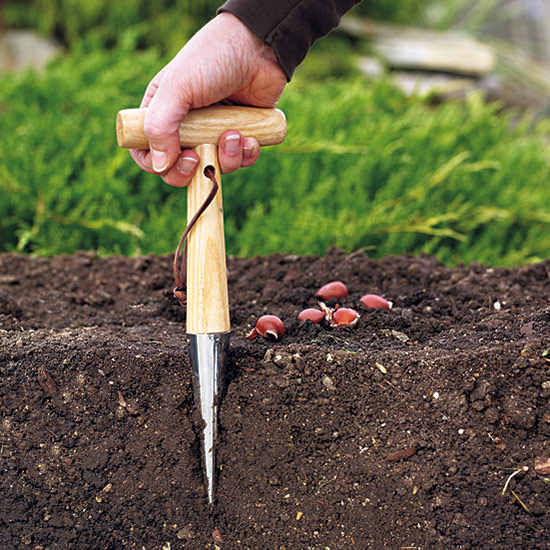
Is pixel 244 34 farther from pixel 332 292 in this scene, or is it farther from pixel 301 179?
pixel 301 179

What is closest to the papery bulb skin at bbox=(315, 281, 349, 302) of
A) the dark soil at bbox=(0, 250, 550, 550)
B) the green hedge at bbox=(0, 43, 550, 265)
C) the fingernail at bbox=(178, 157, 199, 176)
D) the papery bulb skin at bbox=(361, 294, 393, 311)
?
the papery bulb skin at bbox=(361, 294, 393, 311)

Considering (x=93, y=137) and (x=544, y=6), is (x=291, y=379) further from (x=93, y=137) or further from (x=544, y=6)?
(x=544, y=6)

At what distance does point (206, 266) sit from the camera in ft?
5.03

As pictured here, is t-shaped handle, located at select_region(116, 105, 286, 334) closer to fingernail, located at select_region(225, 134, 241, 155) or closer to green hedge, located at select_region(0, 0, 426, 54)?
fingernail, located at select_region(225, 134, 241, 155)

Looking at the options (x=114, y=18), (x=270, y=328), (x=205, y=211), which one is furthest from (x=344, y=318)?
(x=114, y=18)

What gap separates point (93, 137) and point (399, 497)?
9.01 feet

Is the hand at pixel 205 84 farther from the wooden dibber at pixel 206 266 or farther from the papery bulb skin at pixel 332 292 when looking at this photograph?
the papery bulb skin at pixel 332 292

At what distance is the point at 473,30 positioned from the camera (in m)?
8.25

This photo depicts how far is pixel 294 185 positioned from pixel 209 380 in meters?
2.06

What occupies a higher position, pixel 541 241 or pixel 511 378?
pixel 511 378

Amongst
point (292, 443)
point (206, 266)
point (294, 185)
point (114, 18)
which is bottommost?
point (294, 185)

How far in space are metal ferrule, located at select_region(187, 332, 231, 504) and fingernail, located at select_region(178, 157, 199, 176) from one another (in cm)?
42

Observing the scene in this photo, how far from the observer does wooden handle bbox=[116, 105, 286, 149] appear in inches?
58.9

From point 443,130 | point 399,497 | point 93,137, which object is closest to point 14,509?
point 399,497
